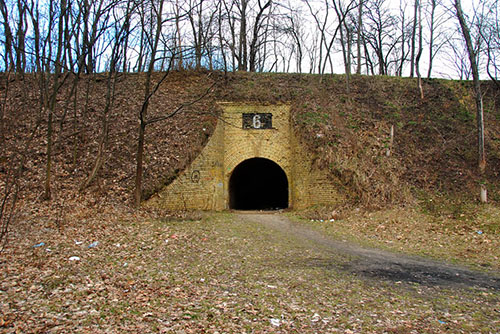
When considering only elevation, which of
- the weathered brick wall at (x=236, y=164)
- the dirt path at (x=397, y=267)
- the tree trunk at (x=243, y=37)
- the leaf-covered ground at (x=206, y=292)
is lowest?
the dirt path at (x=397, y=267)

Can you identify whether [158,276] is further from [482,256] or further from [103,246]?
[482,256]

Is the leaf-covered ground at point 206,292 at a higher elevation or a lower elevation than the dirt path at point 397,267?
higher

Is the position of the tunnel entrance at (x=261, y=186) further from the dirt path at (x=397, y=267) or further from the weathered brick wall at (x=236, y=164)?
the dirt path at (x=397, y=267)

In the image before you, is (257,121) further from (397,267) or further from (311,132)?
(397,267)

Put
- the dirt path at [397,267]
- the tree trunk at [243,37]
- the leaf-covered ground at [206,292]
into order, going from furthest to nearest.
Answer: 1. the tree trunk at [243,37]
2. the dirt path at [397,267]
3. the leaf-covered ground at [206,292]

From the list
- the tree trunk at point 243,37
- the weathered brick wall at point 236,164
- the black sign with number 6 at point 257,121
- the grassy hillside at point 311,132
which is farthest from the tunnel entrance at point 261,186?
the tree trunk at point 243,37

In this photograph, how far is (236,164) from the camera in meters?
15.6

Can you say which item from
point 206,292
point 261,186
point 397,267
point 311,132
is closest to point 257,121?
point 311,132

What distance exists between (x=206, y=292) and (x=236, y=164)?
34.4 ft

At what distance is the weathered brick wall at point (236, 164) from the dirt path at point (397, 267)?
5.13m

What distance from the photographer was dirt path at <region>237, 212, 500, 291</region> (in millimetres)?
5891

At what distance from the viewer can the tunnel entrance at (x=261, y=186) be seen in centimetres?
1956

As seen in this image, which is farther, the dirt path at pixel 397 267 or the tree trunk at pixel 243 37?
the tree trunk at pixel 243 37

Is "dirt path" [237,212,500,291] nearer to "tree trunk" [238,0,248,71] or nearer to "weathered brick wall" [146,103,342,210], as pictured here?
"weathered brick wall" [146,103,342,210]
